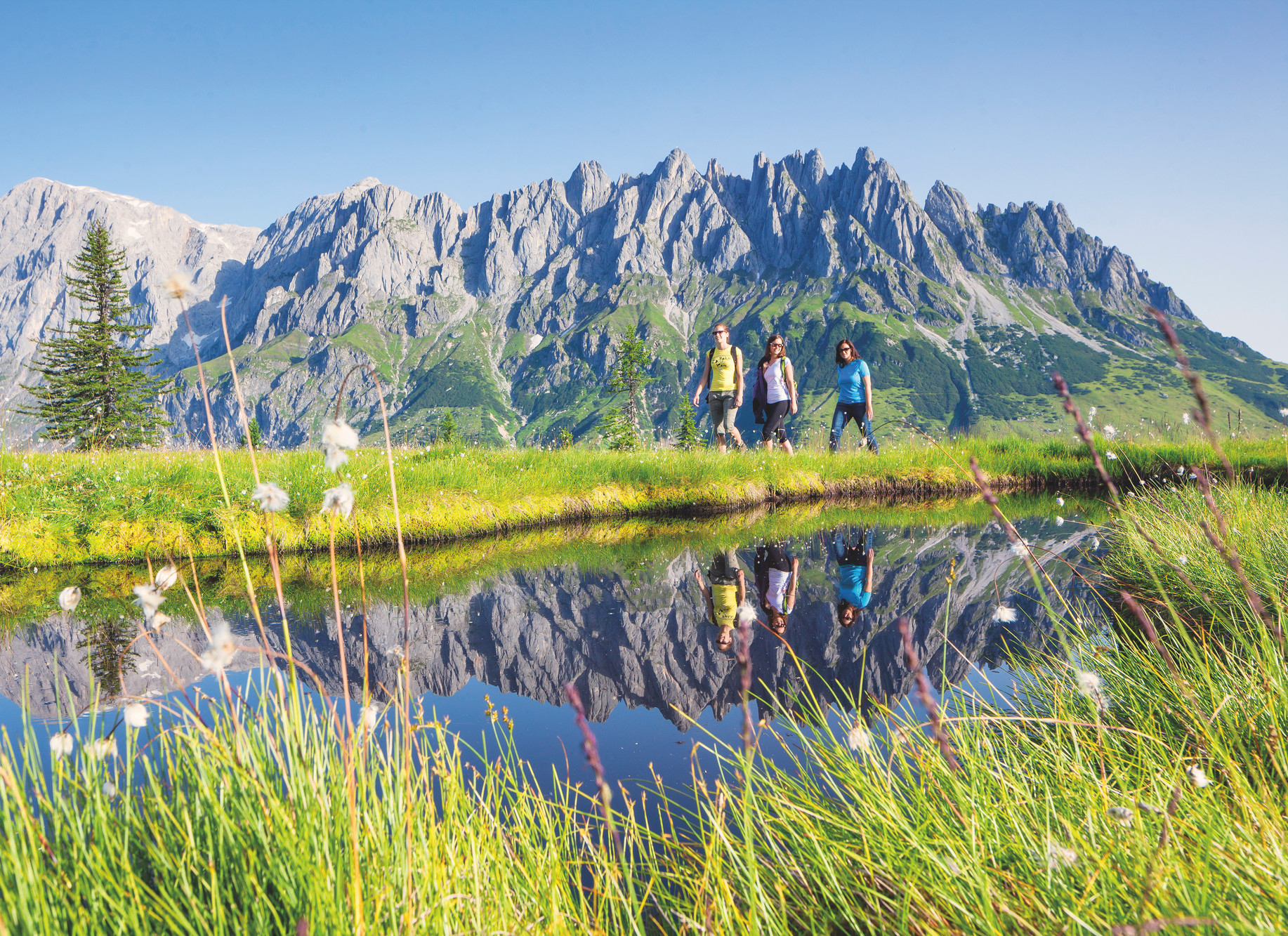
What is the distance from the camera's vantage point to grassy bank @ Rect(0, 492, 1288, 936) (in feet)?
5.12

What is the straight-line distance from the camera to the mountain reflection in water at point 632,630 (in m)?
4.63

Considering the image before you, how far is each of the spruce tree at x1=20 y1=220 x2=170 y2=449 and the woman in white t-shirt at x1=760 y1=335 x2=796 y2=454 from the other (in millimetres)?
33624

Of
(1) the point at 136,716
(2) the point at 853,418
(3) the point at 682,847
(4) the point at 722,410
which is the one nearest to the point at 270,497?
(1) the point at 136,716

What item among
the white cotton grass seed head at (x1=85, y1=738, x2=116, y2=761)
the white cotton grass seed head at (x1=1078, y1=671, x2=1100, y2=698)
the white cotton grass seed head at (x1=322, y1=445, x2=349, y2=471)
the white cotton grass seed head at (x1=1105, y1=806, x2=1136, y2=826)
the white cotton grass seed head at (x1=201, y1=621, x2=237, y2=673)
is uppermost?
the white cotton grass seed head at (x1=322, y1=445, x2=349, y2=471)

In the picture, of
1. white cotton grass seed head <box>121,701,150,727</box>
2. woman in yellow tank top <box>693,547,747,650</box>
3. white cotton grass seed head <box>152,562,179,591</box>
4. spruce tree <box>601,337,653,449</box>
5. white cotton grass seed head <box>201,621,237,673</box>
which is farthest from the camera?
spruce tree <box>601,337,653,449</box>

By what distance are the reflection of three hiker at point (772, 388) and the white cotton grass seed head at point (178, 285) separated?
13508mm

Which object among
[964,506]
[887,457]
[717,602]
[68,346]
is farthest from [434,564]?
[68,346]

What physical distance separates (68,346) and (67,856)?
143 feet

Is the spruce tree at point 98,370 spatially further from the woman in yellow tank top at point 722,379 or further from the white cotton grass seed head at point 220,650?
the white cotton grass seed head at point 220,650

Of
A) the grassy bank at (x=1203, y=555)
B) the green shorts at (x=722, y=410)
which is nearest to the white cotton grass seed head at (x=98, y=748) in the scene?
the grassy bank at (x=1203, y=555)

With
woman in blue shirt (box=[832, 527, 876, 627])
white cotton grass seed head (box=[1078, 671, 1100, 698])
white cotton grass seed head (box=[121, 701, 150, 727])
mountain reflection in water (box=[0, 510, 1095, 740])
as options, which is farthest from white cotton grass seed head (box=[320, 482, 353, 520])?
woman in blue shirt (box=[832, 527, 876, 627])

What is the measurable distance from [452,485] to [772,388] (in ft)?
25.5

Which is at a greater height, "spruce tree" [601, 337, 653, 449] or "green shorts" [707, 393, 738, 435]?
"spruce tree" [601, 337, 653, 449]

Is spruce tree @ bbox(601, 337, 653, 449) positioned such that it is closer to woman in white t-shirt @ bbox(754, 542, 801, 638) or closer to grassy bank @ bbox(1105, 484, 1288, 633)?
woman in white t-shirt @ bbox(754, 542, 801, 638)
